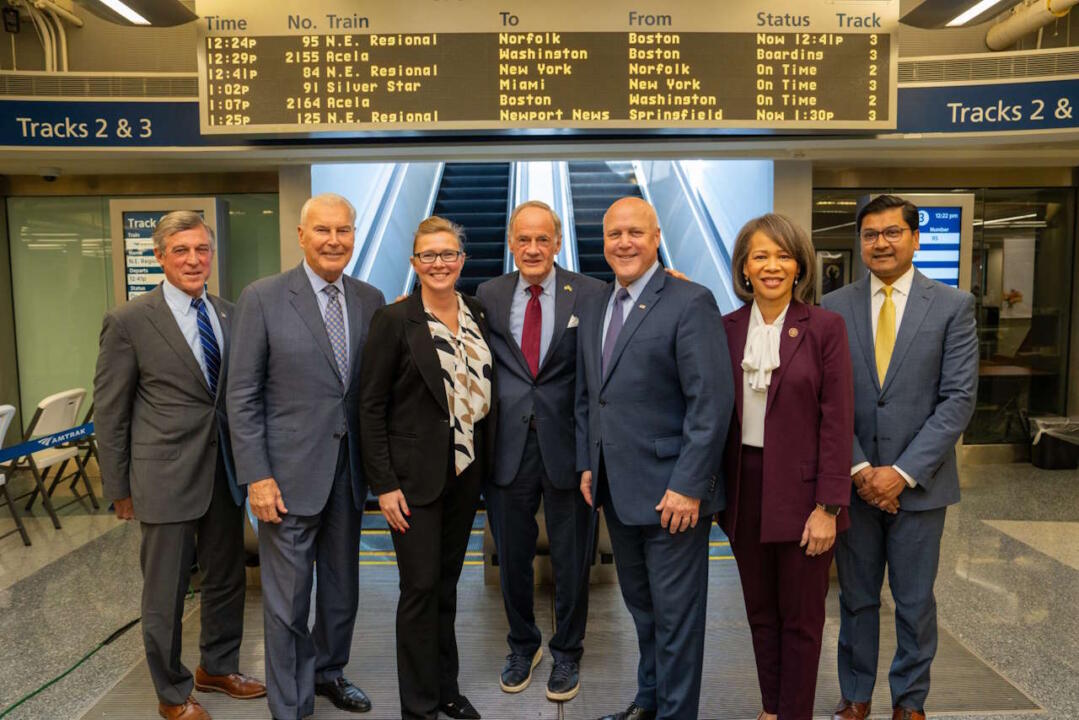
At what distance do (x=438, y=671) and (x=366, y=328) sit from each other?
125 cm

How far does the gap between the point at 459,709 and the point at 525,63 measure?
10.4 ft

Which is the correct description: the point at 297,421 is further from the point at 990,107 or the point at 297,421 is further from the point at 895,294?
the point at 990,107

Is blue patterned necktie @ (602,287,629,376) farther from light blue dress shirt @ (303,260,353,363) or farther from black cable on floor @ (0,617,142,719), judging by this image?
black cable on floor @ (0,617,142,719)

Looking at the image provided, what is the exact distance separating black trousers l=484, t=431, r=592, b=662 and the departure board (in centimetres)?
215

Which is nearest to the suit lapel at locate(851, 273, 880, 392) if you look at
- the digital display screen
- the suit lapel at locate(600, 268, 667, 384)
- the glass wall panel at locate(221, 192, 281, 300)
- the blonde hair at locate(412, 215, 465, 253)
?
the suit lapel at locate(600, 268, 667, 384)

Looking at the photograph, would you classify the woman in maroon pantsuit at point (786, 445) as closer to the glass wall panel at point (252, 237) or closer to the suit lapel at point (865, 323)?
the suit lapel at point (865, 323)

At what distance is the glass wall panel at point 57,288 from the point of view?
6184mm

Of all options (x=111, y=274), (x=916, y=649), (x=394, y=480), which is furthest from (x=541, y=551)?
(x=111, y=274)

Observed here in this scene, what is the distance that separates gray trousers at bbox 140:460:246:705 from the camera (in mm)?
2463

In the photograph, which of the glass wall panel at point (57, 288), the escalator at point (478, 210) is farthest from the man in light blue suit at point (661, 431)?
the glass wall panel at point (57, 288)

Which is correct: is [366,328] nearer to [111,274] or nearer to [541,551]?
[541,551]

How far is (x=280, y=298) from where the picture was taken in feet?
7.90

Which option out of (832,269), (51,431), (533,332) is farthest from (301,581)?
(832,269)

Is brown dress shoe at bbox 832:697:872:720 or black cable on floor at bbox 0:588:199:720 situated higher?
brown dress shoe at bbox 832:697:872:720
